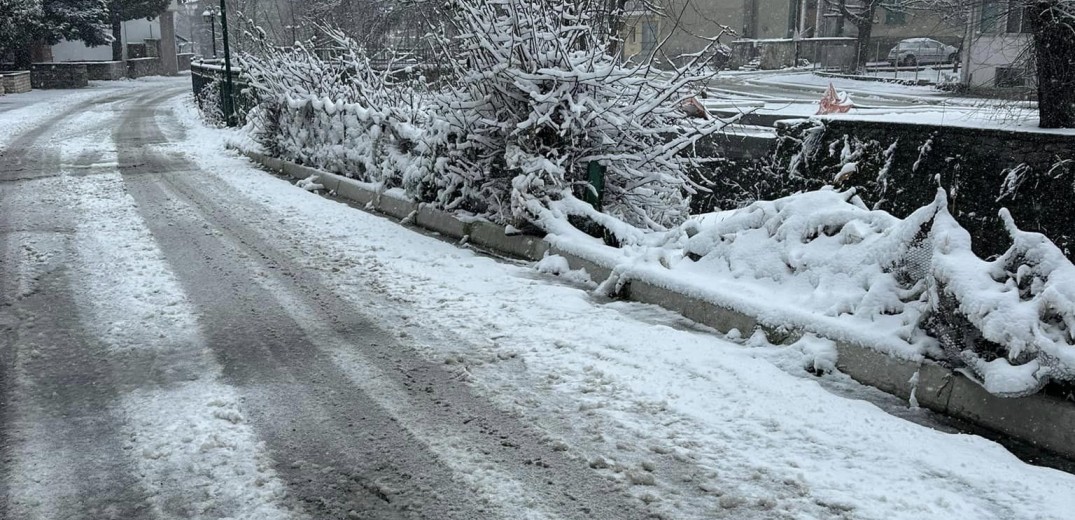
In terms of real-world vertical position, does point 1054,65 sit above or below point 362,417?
above

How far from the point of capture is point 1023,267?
4641 millimetres

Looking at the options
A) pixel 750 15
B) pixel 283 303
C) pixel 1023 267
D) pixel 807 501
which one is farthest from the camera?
pixel 750 15

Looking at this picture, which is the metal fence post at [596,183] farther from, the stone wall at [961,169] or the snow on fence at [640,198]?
the stone wall at [961,169]

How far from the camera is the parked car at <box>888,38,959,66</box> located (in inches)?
1726

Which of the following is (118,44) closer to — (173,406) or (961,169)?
(961,169)

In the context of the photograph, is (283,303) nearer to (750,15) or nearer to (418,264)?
(418,264)

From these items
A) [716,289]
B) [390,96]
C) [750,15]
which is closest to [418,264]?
[716,289]

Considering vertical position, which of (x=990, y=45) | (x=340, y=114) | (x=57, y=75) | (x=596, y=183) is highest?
(x=990, y=45)

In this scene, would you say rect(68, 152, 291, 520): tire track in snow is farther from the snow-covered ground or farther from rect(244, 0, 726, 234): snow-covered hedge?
rect(244, 0, 726, 234): snow-covered hedge

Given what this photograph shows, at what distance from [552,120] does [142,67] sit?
60990 mm

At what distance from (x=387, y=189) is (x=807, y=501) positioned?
8.40 meters

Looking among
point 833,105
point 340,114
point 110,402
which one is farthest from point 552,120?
point 833,105

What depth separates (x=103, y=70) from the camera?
176 feet

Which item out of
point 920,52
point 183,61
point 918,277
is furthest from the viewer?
point 183,61
